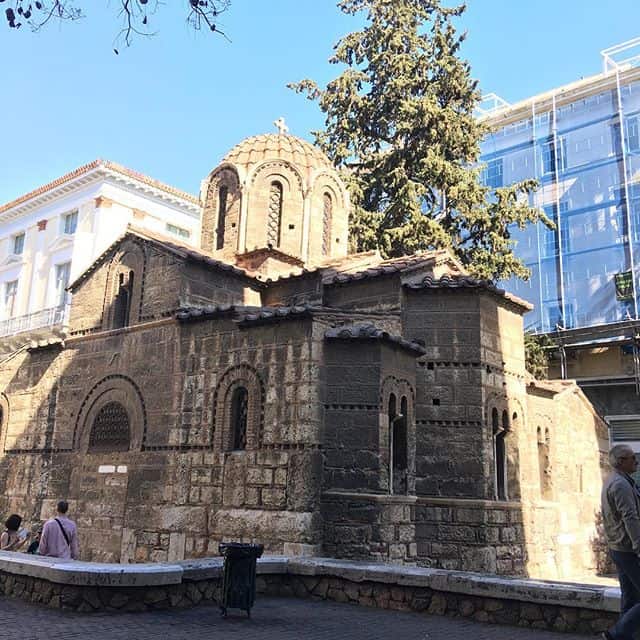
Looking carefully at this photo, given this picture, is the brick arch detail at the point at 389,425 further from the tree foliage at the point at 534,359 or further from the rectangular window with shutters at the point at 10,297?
the rectangular window with shutters at the point at 10,297

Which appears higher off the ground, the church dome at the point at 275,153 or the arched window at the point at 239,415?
the church dome at the point at 275,153

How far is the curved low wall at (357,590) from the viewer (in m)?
5.70

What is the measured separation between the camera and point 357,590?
695cm

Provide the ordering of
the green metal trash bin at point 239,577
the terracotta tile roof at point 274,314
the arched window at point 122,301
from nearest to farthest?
the green metal trash bin at point 239,577
the terracotta tile roof at point 274,314
the arched window at point 122,301

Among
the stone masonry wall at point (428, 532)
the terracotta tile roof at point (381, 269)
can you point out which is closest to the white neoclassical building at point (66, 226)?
the terracotta tile roof at point (381, 269)

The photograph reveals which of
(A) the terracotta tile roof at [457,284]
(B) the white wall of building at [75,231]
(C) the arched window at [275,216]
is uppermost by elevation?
(B) the white wall of building at [75,231]

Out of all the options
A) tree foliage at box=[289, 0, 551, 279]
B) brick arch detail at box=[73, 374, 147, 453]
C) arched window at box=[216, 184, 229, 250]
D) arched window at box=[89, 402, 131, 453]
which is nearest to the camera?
brick arch detail at box=[73, 374, 147, 453]

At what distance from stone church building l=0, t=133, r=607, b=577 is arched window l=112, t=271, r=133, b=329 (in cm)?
4

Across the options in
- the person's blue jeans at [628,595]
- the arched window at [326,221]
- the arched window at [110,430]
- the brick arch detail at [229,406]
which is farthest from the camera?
the arched window at [326,221]

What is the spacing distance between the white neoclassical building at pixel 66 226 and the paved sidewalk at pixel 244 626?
1942 centimetres

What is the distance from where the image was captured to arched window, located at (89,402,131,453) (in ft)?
38.4

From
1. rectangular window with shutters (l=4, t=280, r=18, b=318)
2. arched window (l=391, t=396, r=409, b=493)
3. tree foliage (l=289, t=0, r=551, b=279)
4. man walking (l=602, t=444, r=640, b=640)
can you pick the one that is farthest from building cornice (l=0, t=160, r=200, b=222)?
man walking (l=602, t=444, r=640, b=640)

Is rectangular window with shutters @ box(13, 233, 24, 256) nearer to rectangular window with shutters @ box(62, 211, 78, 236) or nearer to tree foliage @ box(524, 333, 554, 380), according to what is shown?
rectangular window with shutters @ box(62, 211, 78, 236)

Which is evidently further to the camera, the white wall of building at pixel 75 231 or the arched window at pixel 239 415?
the white wall of building at pixel 75 231
